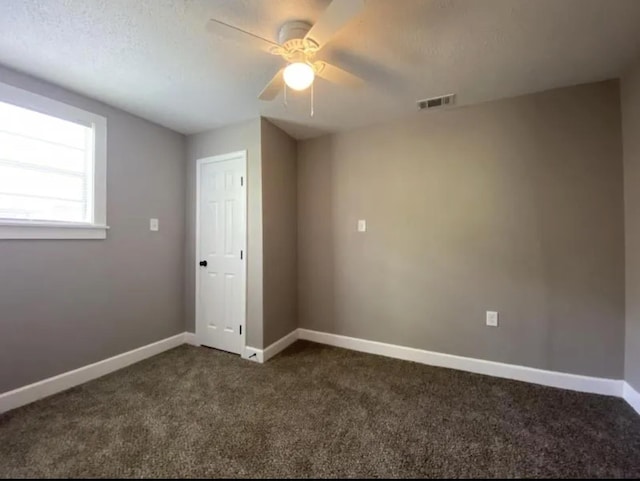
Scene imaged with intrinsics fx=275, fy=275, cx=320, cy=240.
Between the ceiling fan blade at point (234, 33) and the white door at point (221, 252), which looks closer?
the ceiling fan blade at point (234, 33)

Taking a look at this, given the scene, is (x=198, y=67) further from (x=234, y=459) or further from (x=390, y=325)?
(x=390, y=325)

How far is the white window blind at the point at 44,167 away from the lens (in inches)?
78.2

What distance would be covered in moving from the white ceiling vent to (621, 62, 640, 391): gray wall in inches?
45.4

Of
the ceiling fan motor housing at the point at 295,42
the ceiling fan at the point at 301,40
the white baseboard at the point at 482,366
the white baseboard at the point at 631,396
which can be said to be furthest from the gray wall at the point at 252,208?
the white baseboard at the point at 631,396

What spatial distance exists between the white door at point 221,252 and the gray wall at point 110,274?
0.28 metres

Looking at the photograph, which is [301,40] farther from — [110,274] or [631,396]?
[631,396]

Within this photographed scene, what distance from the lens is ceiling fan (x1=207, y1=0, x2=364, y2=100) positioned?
125 cm

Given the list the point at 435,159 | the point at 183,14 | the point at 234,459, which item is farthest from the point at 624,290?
the point at 183,14

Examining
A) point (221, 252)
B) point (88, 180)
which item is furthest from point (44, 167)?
point (221, 252)

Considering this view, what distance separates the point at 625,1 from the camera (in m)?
1.42

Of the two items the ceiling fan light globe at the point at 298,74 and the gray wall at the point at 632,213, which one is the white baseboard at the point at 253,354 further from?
the gray wall at the point at 632,213

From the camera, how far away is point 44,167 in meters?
2.15

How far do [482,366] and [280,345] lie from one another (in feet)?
6.37

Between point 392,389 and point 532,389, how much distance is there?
1114 mm
